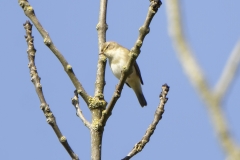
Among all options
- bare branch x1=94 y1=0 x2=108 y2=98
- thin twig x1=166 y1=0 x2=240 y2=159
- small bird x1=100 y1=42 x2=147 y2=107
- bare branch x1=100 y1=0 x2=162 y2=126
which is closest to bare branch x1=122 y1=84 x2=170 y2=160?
bare branch x1=100 y1=0 x2=162 y2=126

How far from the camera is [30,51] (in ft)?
11.6

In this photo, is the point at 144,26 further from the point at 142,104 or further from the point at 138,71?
the point at 142,104

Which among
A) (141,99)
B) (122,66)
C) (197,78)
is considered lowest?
(197,78)

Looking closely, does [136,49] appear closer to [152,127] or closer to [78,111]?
[152,127]

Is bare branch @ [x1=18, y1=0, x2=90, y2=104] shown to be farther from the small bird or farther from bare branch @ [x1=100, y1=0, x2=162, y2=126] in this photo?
the small bird

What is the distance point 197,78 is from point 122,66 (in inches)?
317

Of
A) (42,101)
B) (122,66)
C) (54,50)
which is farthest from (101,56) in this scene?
(122,66)

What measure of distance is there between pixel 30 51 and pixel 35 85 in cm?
29

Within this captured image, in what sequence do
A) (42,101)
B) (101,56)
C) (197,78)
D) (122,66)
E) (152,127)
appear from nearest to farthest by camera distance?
(197,78) < (42,101) < (152,127) < (101,56) < (122,66)

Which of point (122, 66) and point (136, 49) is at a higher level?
point (122, 66)

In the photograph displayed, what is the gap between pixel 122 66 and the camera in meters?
8.90

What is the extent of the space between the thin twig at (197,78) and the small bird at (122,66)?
7839mm

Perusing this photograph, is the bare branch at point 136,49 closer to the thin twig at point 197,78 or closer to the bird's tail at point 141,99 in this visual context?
the thin twig at point 197,78

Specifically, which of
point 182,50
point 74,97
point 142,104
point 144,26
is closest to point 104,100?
point 74,97
